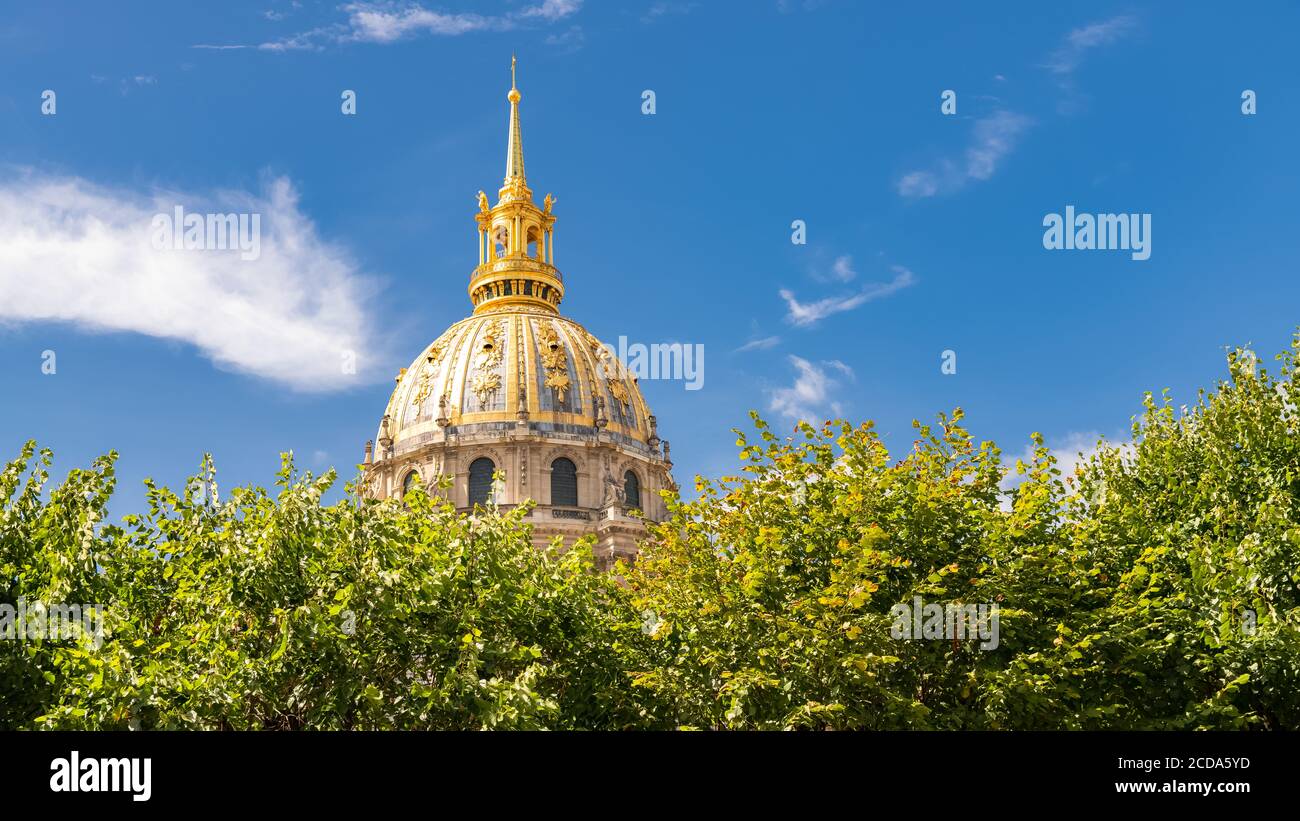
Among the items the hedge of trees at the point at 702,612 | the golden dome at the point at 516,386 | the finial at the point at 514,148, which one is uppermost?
the finial at the point at 514,148

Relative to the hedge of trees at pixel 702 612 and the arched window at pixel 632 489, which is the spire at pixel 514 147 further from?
the hedge of trees at pixel 702 612

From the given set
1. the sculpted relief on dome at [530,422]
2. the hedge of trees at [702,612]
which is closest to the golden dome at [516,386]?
the sculpted relief on dome at [530,422]

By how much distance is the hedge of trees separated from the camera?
2542 centimetres

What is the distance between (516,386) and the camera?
102000 millimetres

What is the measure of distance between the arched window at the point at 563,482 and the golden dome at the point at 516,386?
235cm

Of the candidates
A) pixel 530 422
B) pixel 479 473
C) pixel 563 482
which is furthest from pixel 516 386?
pixel 563 482

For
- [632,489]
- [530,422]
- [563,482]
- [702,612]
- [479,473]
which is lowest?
[702,612]

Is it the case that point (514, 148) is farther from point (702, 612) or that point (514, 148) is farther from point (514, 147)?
point (702, 612)

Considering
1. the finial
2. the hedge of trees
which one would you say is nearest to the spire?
the finial

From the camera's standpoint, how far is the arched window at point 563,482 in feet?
325

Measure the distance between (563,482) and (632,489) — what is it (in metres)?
6.18

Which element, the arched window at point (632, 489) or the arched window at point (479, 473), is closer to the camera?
the arched window at point (479, 473)
